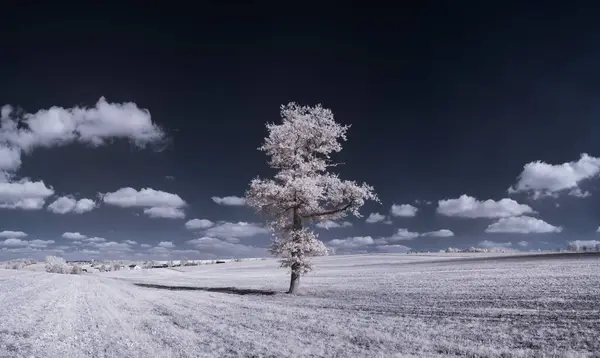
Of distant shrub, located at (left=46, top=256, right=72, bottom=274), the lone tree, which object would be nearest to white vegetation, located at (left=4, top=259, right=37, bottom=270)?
distant shrub, located at (left=46, top=256, right=72, bottom=274)

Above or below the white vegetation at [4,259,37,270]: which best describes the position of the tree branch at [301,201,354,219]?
above

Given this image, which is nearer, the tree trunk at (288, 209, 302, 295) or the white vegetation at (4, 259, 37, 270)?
the tree trunk at (288, 209, 302, 295)

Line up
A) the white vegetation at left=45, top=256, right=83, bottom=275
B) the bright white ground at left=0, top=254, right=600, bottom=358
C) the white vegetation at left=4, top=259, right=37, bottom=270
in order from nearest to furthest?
the bright white ground at left=0, top=254, right=600, bottom=358, the white vegetation at left=45, top=256, right=83, bottom=275, the white vegetation at left=4, top=259, right=37, bottom=270

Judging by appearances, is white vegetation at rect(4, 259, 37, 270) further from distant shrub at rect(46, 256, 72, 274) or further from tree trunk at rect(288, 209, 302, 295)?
tree trunk at rect(288, 209, 302, 295)

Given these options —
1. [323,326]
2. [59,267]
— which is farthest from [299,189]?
[59,267]

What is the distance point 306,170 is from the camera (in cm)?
2975

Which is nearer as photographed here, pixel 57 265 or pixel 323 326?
pixel 323 326

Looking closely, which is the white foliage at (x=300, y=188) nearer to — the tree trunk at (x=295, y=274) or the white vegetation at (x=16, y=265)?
the tree trunk at (x=295, y=274)

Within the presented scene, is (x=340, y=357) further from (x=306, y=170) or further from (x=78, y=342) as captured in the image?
(x=306, y=170)

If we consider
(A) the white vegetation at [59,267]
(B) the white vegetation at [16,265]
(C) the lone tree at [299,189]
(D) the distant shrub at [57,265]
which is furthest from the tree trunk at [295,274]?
(B) the white vegetation at [16,265]

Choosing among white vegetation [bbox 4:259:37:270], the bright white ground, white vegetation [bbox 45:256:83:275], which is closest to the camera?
the bright white ground

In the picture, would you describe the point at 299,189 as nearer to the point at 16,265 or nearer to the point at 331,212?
the point at 331,212

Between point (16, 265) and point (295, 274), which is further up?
point (16, 265)

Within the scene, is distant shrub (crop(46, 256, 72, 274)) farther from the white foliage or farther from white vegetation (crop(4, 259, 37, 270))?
the white foliage
